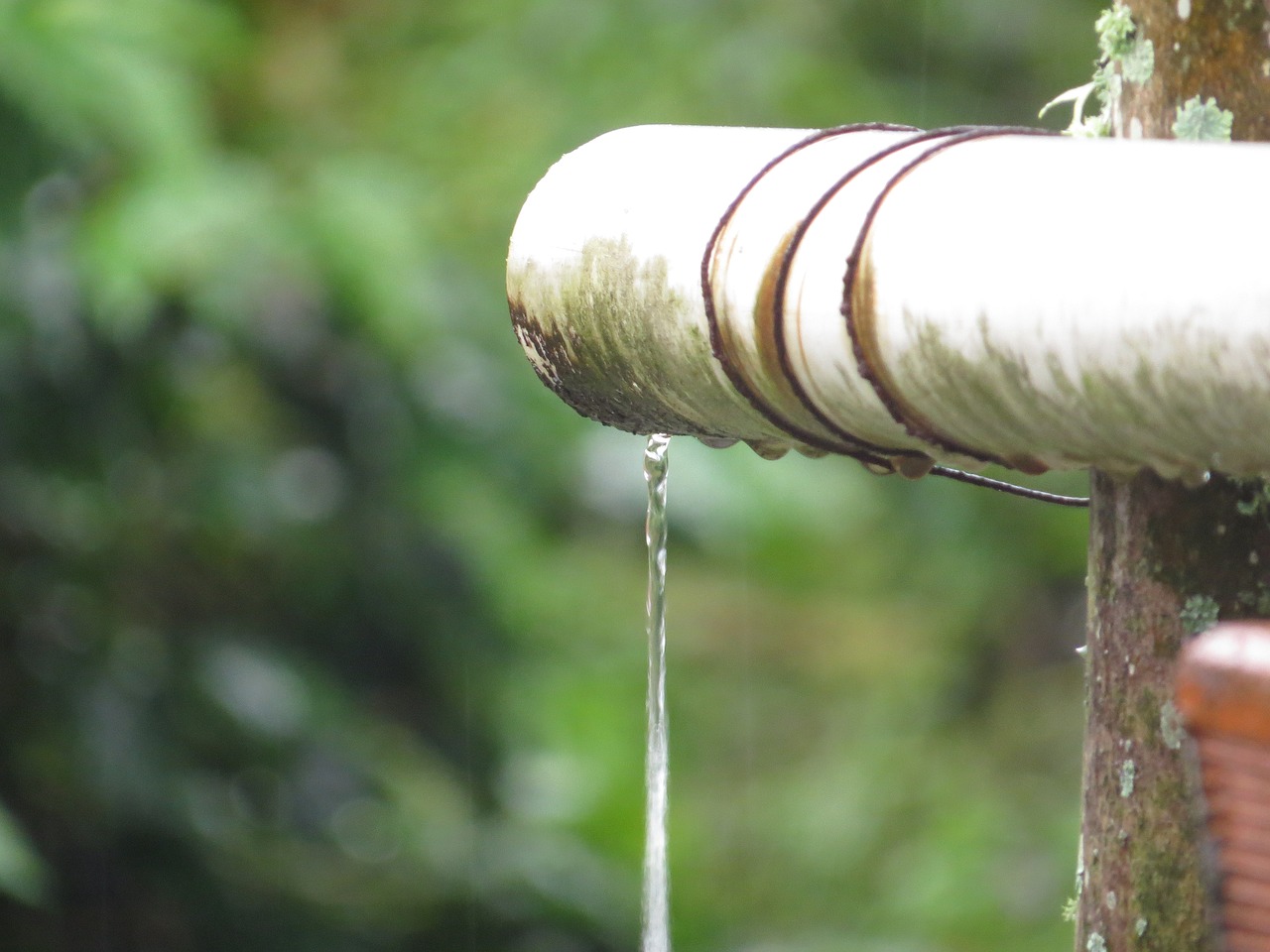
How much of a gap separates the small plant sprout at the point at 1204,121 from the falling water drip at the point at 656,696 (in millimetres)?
386

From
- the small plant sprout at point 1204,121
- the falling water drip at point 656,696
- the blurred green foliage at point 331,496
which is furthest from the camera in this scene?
the blurred green foliage at point 331,496

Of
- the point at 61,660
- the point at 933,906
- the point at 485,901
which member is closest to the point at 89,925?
the point at 61,660

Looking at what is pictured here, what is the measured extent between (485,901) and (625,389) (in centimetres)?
205

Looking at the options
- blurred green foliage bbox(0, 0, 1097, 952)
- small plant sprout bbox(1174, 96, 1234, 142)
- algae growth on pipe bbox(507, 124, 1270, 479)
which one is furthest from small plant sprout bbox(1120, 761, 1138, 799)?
blurred green foliage bbox(0, 0, 1097, 952)

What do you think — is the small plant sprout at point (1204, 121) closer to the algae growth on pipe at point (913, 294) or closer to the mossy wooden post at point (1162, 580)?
the mossy wooden post at point (1162, 580)

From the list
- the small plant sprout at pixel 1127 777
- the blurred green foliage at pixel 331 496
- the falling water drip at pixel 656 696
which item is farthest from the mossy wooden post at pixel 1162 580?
the blurred green foliage at pixel 331 496

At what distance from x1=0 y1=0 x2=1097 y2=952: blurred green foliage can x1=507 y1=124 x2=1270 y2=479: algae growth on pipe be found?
126cm

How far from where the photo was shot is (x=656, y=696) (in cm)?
103

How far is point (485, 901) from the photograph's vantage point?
2.64 metres

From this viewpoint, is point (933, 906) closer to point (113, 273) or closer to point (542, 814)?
point (542, 814)

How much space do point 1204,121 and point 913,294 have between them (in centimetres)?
21

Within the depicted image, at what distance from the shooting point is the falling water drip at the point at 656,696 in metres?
1.01

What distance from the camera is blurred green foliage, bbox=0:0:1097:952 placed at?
2029 mm

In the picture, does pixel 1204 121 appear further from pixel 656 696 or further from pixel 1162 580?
pixel 656 696
